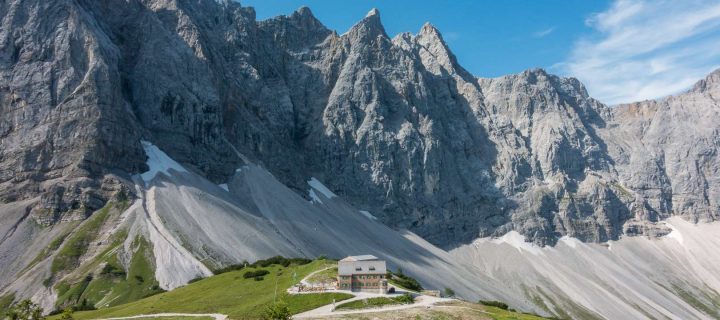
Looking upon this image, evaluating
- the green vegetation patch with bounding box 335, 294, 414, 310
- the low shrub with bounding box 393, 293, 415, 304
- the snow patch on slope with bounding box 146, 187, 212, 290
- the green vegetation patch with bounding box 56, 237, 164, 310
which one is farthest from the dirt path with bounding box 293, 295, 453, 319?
the snow patch on slope with bounding box 146, 187, 212, 290

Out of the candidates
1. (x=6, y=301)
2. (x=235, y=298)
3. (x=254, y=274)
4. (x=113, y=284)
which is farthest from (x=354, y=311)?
(x=6, y=301)

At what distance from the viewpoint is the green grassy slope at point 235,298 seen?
77375 millimetres

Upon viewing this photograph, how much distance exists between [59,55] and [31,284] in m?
79.2

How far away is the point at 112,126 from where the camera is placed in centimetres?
18475

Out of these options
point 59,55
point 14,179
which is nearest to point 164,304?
point 14,179

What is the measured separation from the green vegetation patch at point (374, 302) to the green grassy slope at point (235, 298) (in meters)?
3.24

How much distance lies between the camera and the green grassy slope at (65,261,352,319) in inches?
3046

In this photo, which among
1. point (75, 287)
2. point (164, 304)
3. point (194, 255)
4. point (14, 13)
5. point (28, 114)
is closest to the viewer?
point (164, 304)

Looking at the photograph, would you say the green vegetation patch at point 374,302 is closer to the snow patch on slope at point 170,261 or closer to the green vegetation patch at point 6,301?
the snow patch on slope at point 170,261

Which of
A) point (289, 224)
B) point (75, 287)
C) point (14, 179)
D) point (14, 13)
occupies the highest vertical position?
point (14, 13)

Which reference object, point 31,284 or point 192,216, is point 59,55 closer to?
point 192,216

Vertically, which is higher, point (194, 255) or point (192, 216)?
point (192, 216)

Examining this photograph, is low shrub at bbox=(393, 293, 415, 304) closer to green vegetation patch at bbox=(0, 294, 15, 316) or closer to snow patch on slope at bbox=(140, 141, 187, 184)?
green vegetation patch at bbox=(0, 294, 15, 316)

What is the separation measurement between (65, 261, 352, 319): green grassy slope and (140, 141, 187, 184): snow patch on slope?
9057 cm
